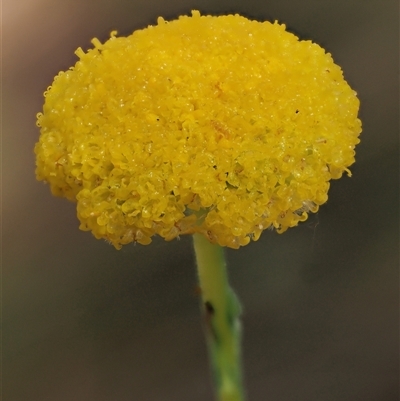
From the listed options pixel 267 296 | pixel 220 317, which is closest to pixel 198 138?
pixel 220 317

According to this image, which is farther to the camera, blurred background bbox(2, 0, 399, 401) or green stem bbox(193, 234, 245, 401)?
blurred background bbox(2, 0, 399, 401)

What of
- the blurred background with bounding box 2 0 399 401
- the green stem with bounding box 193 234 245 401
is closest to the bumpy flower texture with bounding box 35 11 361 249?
the green stem with bounding box 193 234 245 401

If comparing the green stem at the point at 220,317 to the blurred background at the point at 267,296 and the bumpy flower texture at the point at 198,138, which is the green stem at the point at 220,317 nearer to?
the bumpy flower texture at the point at 198,138

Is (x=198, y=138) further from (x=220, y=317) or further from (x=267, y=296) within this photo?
(x=267, y=296)

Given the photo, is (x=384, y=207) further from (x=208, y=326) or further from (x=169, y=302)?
(x=208, y=326)

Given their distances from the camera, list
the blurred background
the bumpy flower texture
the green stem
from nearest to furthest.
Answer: the bumpy flower texture < the green stem < the blurred background

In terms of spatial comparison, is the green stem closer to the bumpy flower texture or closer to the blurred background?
the bumpy flower texture

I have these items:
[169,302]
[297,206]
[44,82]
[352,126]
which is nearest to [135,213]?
[297,206]
